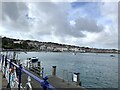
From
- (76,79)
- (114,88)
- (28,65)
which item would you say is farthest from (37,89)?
(114,88)

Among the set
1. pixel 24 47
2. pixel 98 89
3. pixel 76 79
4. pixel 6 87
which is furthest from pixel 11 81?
pixel 24 47

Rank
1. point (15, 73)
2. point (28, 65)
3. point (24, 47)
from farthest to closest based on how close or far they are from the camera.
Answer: point (24, 47)
point (28, 65)
point (15, 73)

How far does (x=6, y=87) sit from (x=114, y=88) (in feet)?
111

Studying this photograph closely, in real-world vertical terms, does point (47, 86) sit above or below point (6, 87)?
above

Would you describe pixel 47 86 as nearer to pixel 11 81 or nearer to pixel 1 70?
pixel 11 81

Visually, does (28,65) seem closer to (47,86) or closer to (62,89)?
(62,89)

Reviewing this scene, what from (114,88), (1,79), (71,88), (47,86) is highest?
(47,86)

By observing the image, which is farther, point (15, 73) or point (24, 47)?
point (24, 47)

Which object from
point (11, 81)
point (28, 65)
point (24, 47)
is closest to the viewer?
point (11, 81)

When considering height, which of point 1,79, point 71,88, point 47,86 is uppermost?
point 47,86

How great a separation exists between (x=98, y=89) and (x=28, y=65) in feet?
48.6

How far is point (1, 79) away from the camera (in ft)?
→ 38.0

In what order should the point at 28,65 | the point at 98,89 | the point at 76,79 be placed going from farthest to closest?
the point at 98,89
the point at 28,65
the point at 76,79

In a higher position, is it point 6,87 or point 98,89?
point 6,87
